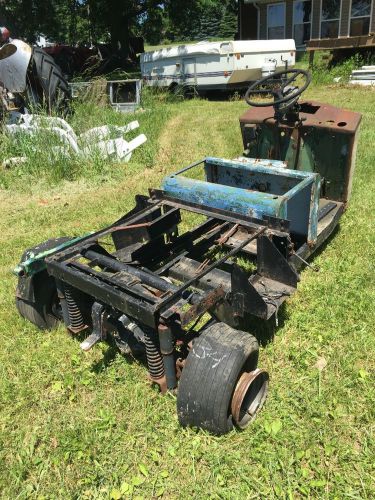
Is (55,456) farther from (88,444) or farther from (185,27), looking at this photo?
(185,27)

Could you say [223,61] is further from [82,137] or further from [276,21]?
[276,21]

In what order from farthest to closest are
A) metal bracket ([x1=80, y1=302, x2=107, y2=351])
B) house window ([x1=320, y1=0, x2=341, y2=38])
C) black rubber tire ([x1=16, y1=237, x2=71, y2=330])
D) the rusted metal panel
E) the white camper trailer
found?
1. house window ([x1=320, y1=0, x2=341, y2=38])
2. the white camper trailer
3. the rusted metal panel
4. black rubber tire ([x1=16, y1=237, x2=71, y2=330])
5. metal bracket ([x1=80, y1=302, x2=107, y2=351])

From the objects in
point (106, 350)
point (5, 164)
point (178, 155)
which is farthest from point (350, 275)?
point (5, 164)

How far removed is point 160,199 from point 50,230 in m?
1.96

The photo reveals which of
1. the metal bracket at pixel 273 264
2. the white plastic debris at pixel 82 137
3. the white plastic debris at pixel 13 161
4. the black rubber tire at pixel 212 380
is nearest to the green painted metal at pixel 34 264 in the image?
the black rubber tire at pixel 212 380

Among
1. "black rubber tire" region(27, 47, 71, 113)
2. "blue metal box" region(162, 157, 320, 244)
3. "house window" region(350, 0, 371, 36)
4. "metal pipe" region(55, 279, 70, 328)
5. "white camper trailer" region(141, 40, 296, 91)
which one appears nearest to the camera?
"metal pipe" region(55, 279, 70, 328)

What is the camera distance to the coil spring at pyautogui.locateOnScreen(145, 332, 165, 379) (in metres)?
2.28

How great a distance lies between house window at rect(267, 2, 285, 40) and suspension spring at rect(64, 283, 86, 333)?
64.4 feet

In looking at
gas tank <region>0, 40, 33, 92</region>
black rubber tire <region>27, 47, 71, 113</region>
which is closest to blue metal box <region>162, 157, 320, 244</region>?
black rubber tire <region>27, 47, 71, 113</region>

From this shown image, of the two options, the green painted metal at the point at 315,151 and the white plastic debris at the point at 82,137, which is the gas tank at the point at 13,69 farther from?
the green painted metal at the point at 315,151

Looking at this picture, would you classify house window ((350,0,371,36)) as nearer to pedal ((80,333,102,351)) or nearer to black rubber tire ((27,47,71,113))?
black rubber tire ((27,47,71,113))

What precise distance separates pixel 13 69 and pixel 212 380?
7.32 metres

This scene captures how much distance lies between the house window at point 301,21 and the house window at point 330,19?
0.71m

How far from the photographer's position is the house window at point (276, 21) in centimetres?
1884
